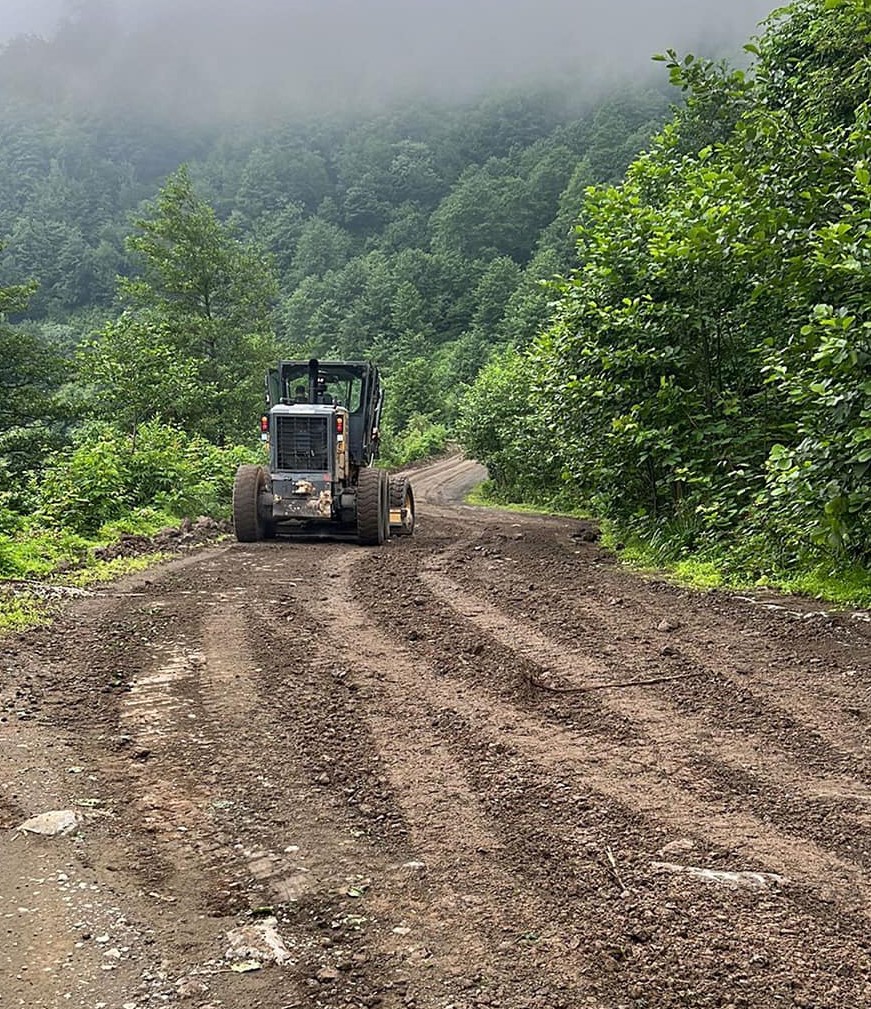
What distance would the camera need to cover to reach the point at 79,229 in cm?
9675

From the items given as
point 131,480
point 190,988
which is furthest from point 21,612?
point 131,480

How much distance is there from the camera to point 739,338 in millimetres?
9430

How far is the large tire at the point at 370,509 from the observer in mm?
12273

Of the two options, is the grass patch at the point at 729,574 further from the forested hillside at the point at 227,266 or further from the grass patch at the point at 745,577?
the forested hillside at the point at 227,266

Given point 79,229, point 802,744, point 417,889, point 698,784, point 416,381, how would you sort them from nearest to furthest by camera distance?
point 417,889, point 698,784, point 802,744, point 416,381, point 79,229

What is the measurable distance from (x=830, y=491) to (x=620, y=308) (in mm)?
4506

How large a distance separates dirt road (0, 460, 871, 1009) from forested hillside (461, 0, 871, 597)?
133cm

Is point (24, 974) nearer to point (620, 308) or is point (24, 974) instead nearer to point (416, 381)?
point (620, 308)

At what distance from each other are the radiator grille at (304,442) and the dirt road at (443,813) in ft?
20.1

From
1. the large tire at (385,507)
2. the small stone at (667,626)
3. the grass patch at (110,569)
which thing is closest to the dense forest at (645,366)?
the grass patch at (110,569)

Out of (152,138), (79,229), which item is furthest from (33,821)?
(152,138)

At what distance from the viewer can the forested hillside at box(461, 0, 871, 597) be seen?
6.00 meters

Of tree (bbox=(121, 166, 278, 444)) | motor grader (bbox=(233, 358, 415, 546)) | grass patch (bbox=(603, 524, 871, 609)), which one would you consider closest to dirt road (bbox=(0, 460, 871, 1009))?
grass patch (bbox=(603, 524, 871, 609))

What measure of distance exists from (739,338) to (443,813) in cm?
769
